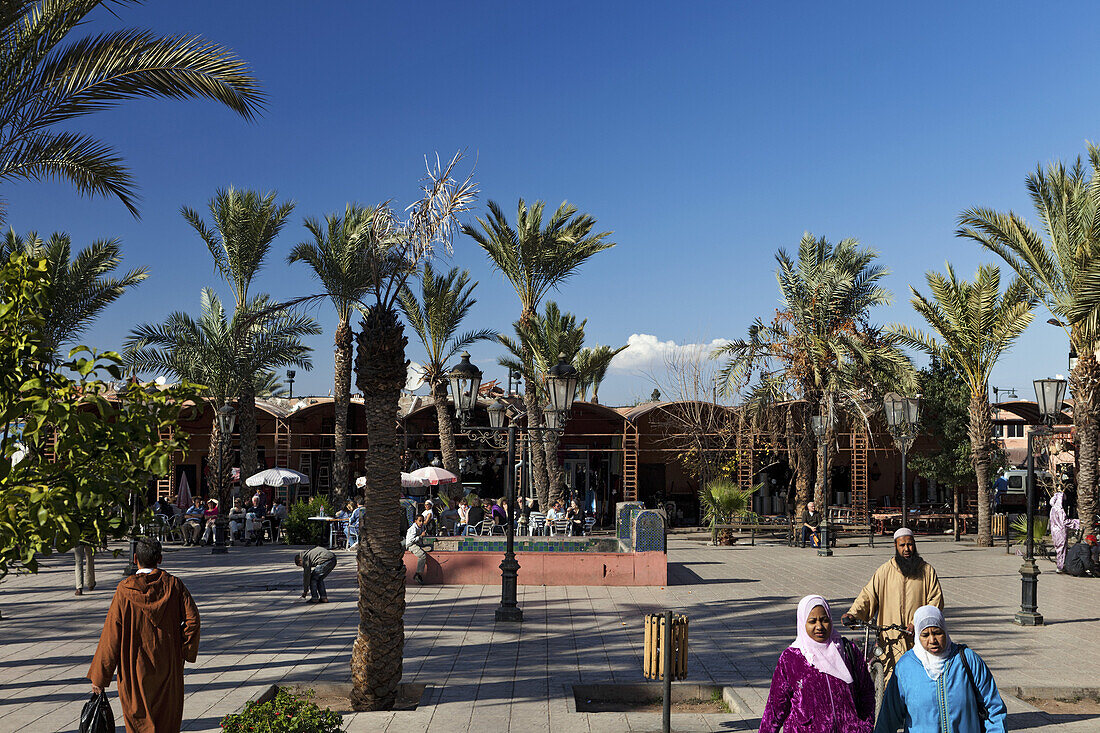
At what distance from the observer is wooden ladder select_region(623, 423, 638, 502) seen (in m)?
27.9

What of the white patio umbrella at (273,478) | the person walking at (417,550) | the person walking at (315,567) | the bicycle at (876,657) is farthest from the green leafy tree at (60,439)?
the white patio umbrella at (273,478)

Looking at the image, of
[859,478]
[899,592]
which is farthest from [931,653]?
[859,478]

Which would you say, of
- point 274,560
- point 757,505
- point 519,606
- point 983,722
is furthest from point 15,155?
point 757,505

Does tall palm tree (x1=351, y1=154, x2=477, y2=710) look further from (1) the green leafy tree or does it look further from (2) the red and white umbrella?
(2) the red and white umbrella

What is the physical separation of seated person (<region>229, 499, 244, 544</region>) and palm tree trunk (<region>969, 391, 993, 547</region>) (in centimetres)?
1946

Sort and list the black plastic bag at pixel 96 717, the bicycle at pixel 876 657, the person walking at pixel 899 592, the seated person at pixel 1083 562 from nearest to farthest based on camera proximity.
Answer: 1. the black plastic bag at pixel 96 717
2. the bicycle at pixel 876 657
3. the person walking at pixel 899 592
4. the seated person at pixel 1083 562

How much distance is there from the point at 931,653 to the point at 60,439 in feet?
15.3

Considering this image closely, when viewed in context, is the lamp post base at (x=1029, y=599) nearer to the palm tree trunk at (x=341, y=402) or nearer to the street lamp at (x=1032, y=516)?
the street lamp at (x=1032, y=516)

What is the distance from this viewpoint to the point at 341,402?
89.4ft

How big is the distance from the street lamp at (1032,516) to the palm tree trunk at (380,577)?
8551 millimetres

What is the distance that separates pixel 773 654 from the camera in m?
9.95

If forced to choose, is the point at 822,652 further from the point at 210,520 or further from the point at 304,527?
the point at 210,520

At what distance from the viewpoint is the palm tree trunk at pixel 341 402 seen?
88.3ft

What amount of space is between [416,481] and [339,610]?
11091mm
